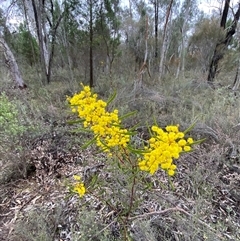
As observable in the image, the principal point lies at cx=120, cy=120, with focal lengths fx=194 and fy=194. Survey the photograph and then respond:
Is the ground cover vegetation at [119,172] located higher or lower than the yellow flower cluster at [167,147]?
lower

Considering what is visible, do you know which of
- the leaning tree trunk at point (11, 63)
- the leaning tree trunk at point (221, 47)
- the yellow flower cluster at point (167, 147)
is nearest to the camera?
the yellow flower cluster at point (167, 147)

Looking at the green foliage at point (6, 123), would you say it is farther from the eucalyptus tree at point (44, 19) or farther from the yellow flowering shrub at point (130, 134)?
the eucalyptus tree at point (44, 19)

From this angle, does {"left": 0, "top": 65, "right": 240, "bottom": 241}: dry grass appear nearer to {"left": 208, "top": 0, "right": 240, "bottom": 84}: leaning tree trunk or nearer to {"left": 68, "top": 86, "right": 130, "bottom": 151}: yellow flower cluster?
{"left": 68, "top": 86, "right": 130, "bottom": 151}: yellow flower cluster

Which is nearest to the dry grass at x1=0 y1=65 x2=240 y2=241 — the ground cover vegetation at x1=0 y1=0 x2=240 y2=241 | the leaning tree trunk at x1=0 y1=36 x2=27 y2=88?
the ground cover vegetation at x1=0 y1=0 x2=240 y2=241

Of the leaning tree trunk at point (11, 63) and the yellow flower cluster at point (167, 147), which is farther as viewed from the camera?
the leaning tree trunk at point (11, 63)

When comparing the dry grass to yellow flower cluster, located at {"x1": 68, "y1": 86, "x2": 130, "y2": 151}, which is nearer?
yellow flower cluster, located at {"x1": 68, "y1": 86, "x2": 130, "y2": 151}

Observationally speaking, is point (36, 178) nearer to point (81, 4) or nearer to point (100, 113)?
point (100, 113)

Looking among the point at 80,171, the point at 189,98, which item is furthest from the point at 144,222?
the point at 189,98

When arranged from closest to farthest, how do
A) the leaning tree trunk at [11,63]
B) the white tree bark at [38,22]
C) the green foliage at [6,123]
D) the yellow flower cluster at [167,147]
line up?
the yellow flower cluster at [167,147] → the green foliage at [6,123] → the leaning tree trunk at [11,63] → the white tree bark at [38,22]

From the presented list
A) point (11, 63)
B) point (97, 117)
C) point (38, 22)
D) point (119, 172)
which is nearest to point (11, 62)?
point (11, 63)

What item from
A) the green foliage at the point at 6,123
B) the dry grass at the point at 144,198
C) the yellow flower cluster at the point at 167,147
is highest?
the yellow flower cluster at the point at 167,147

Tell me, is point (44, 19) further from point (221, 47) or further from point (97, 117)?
point (97, 117)

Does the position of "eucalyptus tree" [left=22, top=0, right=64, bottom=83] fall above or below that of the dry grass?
above

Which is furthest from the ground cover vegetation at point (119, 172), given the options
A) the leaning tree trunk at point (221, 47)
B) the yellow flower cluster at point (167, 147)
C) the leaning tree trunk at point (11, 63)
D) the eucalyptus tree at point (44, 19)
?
the leaning tree trunk at point (221, 47)
